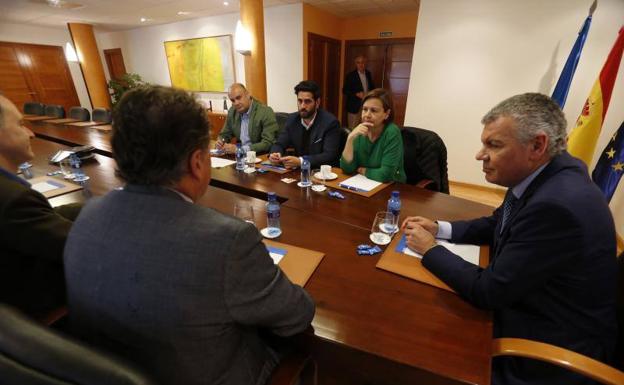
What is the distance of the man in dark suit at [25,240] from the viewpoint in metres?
0.80

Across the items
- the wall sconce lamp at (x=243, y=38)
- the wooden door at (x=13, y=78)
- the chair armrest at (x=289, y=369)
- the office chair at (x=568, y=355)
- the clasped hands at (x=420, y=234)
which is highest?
the wall sconce lamp at (x=243, y=38)

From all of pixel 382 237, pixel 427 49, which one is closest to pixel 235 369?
pixel 382 237

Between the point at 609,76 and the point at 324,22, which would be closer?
the point at 609,76

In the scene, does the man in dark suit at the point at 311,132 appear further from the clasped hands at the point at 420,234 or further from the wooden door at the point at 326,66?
the wooden door at the point at 326,66

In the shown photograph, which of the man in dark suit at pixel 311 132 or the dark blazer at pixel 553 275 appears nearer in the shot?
the dark blazer at pixel 553 275

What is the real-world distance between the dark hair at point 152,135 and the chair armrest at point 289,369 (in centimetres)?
58

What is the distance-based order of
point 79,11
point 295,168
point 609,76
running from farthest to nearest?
point 79,11 < point 609,76 < point 295,168

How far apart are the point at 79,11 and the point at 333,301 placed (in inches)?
271

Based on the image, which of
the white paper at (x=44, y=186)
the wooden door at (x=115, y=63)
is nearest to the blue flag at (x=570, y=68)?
the white paper at (x=44, y=186)

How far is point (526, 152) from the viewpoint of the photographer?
0.94m

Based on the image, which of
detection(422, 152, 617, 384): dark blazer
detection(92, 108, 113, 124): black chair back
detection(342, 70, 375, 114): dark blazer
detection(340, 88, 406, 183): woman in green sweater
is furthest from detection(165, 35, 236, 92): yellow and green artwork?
detection(422, 152, 617, 384): dark blazer

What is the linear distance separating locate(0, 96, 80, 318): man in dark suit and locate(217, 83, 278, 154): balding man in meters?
1.84

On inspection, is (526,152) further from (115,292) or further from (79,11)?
(79,11)

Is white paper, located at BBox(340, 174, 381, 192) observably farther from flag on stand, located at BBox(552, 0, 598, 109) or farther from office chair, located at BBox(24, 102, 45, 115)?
office chair, located at BBox(24, 102, 45, 115)
